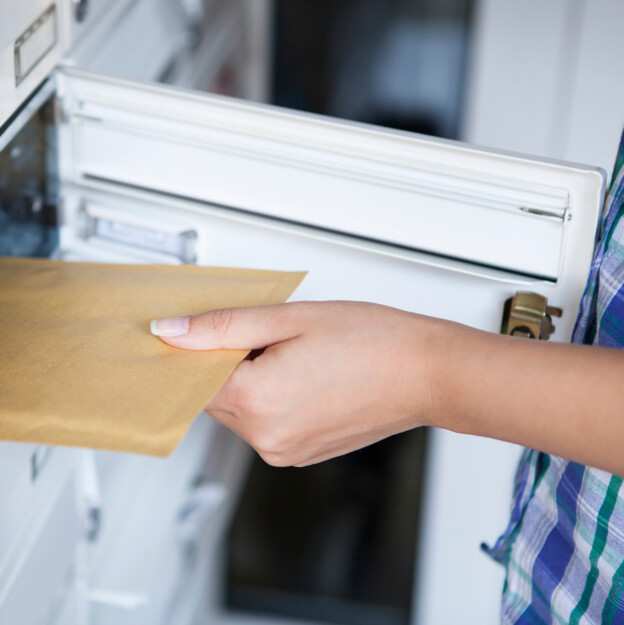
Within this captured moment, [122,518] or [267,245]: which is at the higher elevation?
[267,245]

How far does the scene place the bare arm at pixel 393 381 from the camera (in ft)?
1.46

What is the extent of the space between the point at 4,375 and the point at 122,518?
68cm

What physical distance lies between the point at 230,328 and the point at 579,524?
316 mm

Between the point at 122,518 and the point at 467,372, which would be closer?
the point at 467,372

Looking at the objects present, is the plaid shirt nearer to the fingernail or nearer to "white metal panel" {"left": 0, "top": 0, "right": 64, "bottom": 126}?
the fingernail

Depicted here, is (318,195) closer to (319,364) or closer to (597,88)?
(319,364)

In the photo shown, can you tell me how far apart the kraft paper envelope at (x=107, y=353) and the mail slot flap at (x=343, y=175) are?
0.08m

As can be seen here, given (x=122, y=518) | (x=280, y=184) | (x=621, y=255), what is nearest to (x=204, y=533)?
(x=122, y=518)

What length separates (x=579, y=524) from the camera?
22.5 inches

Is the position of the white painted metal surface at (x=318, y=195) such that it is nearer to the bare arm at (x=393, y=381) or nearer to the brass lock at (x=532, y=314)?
the brass lock at (x=532, y=314)

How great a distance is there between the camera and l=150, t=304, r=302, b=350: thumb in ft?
1.61

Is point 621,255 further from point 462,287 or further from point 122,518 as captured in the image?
point 122,518

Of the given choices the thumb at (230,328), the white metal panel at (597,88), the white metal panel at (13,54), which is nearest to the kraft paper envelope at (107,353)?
the thumb at (230,328)

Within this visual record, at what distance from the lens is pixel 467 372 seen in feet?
1.54
